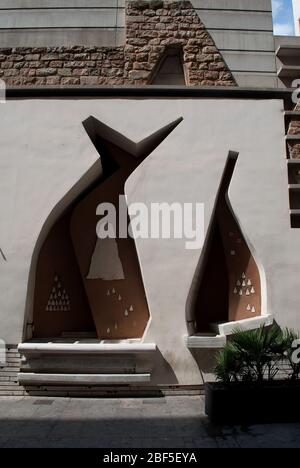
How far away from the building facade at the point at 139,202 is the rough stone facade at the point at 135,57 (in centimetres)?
3

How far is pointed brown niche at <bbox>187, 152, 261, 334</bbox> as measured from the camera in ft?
25.0

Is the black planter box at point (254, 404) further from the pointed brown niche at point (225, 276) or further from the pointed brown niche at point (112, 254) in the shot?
the pointed brown niche at point (112, 254)

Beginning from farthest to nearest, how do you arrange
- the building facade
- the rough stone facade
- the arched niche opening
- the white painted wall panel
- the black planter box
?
the white painted wall panel < the arched niche opening < the rough stone facade < the building facade < the black planter box

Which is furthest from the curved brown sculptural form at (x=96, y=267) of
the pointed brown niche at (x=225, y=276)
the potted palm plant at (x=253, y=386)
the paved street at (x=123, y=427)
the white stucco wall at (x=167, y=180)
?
the potted palm plant at (x=253, y=386)

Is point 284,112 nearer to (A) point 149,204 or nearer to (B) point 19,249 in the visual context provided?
(A) point 149,204

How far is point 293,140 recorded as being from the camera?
815cm

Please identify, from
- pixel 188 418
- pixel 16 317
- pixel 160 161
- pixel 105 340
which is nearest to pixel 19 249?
pixel 16 317

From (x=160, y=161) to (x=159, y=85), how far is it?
174 cm

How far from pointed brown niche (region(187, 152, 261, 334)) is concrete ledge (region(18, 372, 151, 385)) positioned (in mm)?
1396

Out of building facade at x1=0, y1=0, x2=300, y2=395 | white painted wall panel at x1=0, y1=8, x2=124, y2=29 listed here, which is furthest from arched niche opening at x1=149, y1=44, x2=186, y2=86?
white painted wall panel at x1=0, y1=8, x2=124, y2=29

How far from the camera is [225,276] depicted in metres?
8.13

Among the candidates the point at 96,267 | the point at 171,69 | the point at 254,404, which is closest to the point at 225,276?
the point at 96,267
